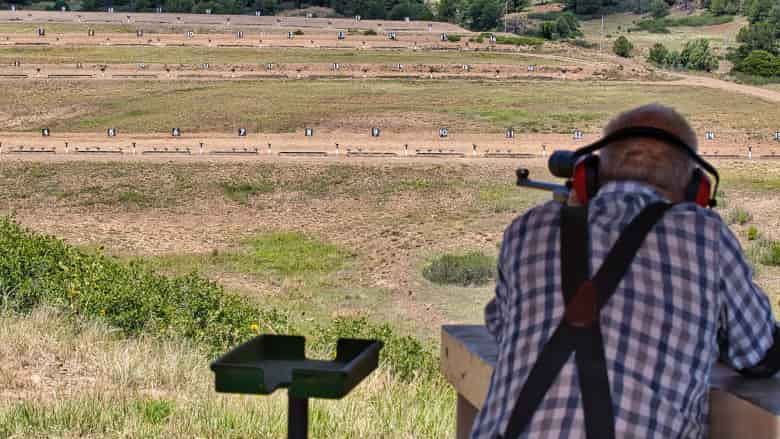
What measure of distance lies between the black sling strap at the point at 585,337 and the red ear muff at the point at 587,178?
7.6 inches

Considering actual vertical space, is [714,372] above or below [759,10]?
above

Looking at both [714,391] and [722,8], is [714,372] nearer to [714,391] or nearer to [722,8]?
[714,391]

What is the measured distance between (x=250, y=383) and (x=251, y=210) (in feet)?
61.6

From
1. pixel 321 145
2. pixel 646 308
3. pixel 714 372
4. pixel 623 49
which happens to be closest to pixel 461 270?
pixel 321 145

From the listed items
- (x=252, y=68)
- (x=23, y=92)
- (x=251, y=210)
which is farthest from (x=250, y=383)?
(x=252, y=68)

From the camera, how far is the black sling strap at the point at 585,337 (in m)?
2.02

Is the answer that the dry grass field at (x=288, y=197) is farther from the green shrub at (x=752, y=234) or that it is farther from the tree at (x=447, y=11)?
the tree at (x=447, y=11)

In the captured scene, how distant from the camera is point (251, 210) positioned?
2080cm

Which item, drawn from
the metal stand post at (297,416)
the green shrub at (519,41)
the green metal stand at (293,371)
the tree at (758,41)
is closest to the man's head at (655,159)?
the green metal stand at (293,371)

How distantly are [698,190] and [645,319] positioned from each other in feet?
1.09

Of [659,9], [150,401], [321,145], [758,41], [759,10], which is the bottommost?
[321,145]

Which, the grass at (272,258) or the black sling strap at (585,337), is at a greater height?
the black sling strap at (585,337)

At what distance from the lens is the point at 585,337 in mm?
2068

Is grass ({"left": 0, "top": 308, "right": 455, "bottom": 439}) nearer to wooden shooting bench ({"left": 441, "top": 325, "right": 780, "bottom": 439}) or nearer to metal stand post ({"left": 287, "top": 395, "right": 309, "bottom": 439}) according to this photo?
wooden shooting bench ({"left": 441, "top": 325, "right": 780, "bottom": 439})
